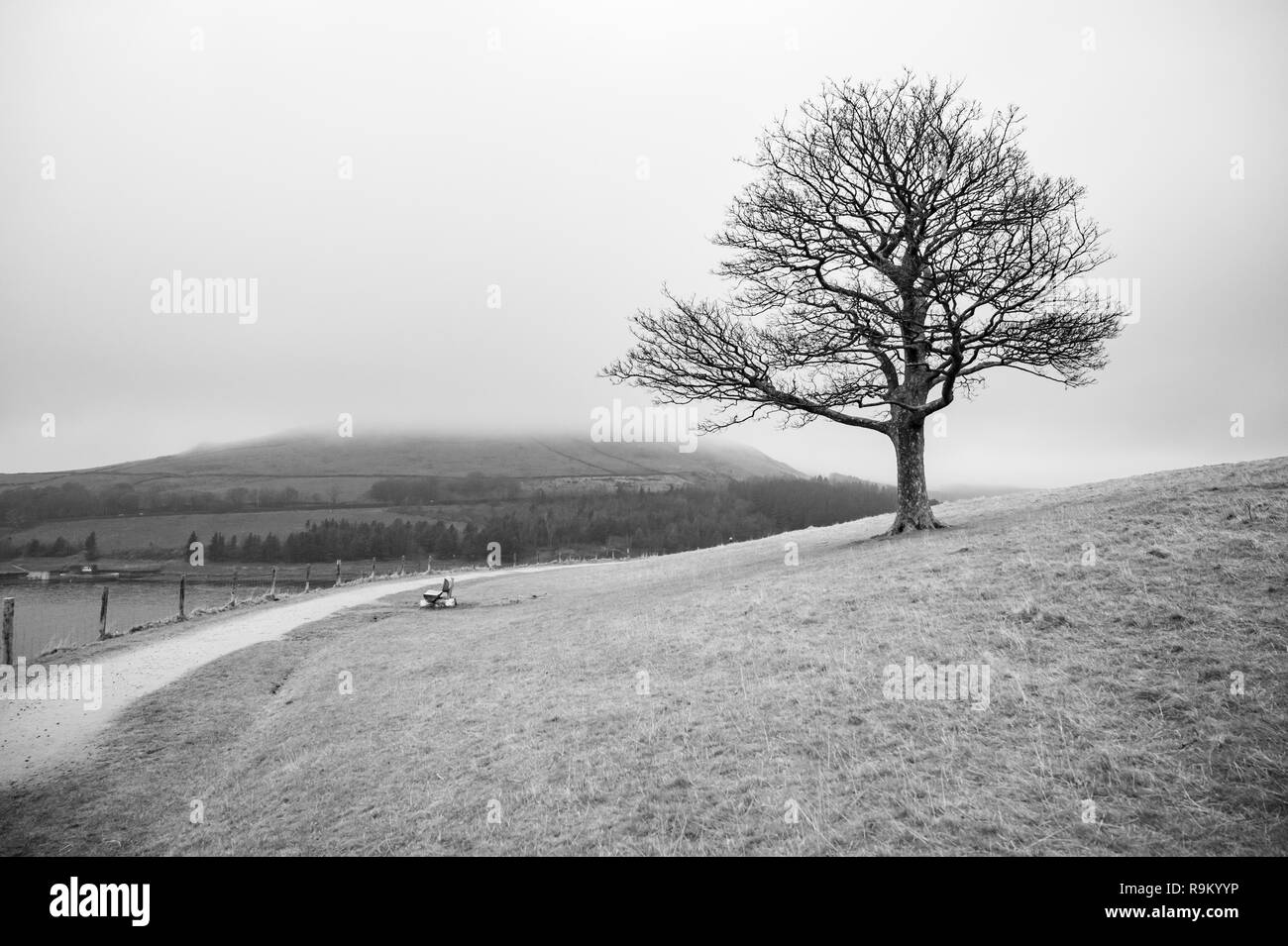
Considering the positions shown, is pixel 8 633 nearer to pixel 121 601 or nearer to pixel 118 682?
pixel 118 682

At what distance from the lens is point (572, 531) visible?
6496 inches

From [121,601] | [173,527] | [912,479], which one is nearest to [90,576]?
[121,601]

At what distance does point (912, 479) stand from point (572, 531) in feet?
482

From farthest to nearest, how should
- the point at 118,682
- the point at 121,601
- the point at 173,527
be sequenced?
1. the point at 173,527
2. the point at 121,601
3. the point at 118,682

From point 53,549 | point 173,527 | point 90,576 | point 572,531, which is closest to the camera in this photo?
point 90,576

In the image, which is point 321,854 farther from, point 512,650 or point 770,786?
point 512,650

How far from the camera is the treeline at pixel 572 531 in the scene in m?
142

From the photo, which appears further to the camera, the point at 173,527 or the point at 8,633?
the point at 173,527

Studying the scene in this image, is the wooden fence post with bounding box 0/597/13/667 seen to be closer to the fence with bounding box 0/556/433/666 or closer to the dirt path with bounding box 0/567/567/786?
the fence with bounding box 0/556/433/666

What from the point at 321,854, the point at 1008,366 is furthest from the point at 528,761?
the point at 1008,366

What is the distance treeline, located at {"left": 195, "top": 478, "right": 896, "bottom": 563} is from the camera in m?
142

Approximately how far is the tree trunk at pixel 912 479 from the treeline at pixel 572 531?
97.3 metres

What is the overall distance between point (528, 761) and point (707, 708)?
118 inches
